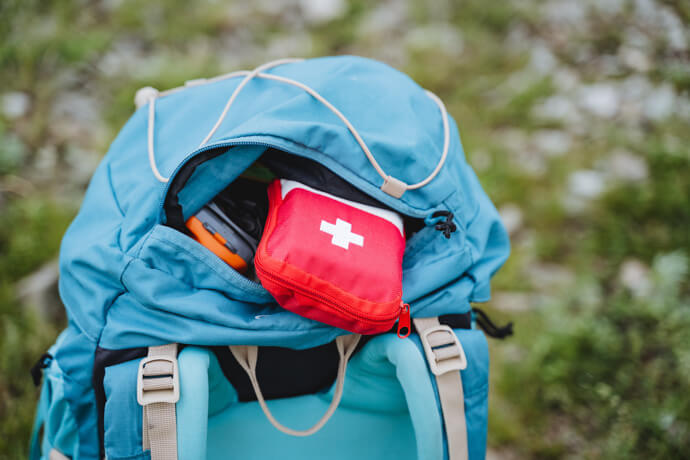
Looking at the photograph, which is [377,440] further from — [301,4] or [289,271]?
[301,4]

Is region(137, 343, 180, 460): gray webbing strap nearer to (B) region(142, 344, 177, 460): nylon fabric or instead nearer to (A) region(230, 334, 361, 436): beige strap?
(B) region(142, 344, 177, 460): nylon fabric

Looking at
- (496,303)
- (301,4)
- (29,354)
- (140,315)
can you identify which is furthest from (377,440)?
(301,4)

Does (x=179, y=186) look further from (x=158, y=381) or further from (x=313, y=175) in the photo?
(x=158, y=381)

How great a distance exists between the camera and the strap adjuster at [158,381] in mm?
1014

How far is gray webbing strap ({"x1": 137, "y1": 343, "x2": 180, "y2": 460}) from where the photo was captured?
3.33 ft

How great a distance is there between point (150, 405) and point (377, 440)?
2.06 feet

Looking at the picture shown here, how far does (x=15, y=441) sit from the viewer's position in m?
1.59

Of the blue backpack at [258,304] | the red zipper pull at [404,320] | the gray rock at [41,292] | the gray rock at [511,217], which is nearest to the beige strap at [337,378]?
the blue backpack at [258,304]

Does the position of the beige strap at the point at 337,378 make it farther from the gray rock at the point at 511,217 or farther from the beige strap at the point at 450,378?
the gray rock at the point at 511,217

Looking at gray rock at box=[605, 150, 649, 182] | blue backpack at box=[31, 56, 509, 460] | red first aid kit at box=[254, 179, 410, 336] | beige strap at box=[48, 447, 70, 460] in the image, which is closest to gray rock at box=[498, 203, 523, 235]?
gray rock at box=[605, 150, 649, 182]

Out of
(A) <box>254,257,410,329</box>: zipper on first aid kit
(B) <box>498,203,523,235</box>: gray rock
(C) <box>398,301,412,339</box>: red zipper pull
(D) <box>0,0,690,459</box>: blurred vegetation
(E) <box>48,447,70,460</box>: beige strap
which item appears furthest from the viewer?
(B) <box>498,203,523,235</box>: gray rock

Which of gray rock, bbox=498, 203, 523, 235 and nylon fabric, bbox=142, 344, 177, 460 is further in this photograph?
gray rock, bbox=498, 203, 523, 235

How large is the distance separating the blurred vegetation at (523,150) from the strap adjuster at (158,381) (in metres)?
0.90

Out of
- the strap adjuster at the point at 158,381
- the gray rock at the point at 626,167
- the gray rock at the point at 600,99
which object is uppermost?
the strap adjuster at the point at 158,381
